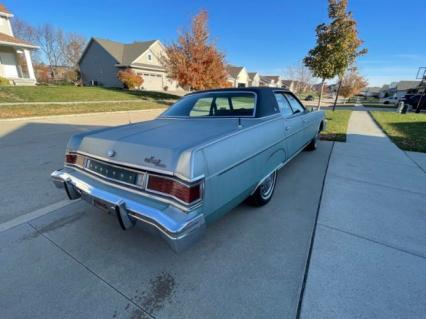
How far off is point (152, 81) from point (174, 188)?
103ft

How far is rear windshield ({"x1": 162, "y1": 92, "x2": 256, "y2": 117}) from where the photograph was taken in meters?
3.27

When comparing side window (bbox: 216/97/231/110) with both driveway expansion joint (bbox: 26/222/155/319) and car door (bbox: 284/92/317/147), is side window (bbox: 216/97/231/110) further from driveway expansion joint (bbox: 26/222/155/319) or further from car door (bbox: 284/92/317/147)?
driveway expansion joint (bbox: 26/222/155/319)

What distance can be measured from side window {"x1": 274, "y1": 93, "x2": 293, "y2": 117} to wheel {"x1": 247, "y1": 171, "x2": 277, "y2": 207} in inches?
41.8

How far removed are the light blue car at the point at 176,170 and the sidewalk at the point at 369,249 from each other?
94cm

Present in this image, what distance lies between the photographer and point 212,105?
11.3 feet

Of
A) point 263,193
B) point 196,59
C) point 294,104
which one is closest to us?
point 263,193

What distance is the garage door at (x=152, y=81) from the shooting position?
29.2 metres

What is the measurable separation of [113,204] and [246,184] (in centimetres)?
124

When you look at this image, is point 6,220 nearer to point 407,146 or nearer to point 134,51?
point 407,146

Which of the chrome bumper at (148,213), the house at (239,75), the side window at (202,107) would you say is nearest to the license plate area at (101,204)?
the chrome bumper at (148,213)

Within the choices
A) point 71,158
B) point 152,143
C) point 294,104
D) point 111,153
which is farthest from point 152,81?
point 152,143

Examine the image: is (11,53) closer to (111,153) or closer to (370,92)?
(111,153)

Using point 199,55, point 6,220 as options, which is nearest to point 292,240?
point 6,220

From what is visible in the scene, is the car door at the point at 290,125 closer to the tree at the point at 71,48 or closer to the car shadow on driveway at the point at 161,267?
the car shadow on driveway at the point at 161,267
